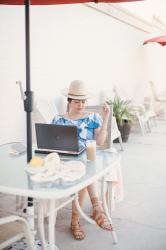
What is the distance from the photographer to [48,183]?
1796 mm

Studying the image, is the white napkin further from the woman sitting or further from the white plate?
the woman sitting

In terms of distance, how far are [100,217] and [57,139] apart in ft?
2.63

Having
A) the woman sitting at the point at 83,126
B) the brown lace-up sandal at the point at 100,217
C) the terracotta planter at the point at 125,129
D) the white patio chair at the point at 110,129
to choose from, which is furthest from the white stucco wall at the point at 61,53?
the brown lace-up sandal at the point at 100,217

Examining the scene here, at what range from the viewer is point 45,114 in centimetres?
448

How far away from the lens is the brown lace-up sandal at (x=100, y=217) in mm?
2663

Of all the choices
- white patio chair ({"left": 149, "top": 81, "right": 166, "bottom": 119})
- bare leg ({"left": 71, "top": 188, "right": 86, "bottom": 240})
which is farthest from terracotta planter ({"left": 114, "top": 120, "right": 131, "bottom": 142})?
bare leg ({"left": 71, "top": 188, "right": 86, "bottom": 240})

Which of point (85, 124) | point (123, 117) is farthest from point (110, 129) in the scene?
point (123, 117)

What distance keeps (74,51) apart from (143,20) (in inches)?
137

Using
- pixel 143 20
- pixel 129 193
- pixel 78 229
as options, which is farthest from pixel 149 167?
pixel 143 20

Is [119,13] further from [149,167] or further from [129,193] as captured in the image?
[129,193]

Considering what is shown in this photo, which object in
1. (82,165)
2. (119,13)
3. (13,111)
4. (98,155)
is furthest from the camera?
(119,13)

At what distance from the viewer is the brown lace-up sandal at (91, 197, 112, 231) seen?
2.66 metres

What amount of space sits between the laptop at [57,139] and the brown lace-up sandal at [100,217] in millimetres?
625

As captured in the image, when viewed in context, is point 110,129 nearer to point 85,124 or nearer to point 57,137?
point 85,124
